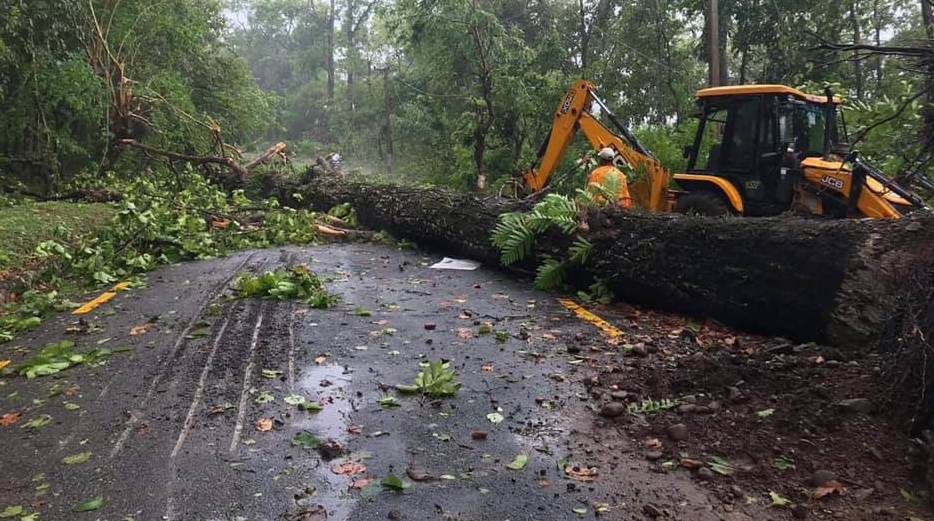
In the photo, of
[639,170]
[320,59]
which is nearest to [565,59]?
[639,170]

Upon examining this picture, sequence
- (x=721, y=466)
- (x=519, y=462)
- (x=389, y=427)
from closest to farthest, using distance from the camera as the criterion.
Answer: (x=721, y=466)
(x=519, y=462)
(x=389, y=427)

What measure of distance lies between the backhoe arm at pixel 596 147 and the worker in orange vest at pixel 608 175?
31.2 inches

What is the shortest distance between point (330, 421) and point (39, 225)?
8.44 meters

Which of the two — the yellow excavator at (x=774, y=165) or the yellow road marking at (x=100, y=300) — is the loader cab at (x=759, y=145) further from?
the yellow road marking at (x=100, y=300)

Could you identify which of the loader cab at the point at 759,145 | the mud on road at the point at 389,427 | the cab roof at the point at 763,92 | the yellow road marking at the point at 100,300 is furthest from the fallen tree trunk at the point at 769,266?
the yellow road marking at the point at 100,300

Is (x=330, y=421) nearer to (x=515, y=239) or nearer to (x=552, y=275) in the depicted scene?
(x=552, y=275)

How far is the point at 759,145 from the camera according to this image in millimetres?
9078

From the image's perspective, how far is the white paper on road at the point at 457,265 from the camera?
30.4ft

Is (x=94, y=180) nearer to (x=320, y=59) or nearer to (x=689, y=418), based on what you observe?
(x=689, y=418)

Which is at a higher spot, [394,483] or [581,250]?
[581,250]

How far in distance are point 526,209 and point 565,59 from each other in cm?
1463

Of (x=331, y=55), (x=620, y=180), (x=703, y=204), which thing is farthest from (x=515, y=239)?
(x=331, y=55)

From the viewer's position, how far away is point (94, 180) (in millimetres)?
15141

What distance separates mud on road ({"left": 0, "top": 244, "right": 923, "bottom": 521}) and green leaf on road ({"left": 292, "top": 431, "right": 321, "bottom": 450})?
3 centimetres
